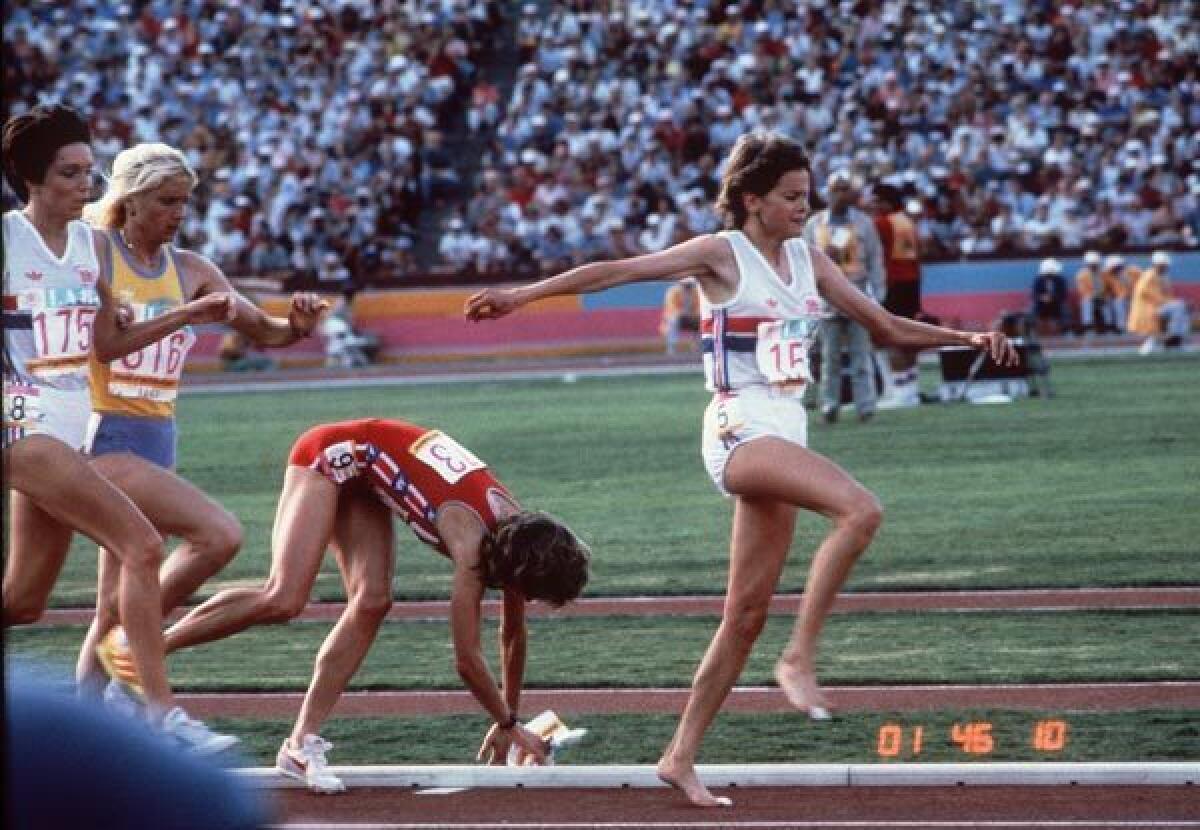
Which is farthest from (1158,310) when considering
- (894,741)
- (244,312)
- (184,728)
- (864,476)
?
(184,728)

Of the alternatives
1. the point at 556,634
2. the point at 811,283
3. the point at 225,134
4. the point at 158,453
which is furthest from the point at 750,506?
the point at 225,134

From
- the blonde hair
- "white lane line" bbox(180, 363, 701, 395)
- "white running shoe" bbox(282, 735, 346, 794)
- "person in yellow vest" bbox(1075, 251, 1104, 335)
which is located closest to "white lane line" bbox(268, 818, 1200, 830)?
"white running shoe" bbox(282, 735, 346, 794)

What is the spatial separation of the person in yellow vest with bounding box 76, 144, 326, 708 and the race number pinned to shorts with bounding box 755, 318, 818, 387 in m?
1.42

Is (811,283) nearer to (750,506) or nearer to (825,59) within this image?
(750,506)

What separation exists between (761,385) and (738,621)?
29.1 inches

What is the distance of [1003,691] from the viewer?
865 centimetres

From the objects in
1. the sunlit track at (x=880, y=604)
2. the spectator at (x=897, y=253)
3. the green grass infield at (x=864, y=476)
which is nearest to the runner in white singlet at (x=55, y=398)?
the sunlit track at (x=880, y=604)

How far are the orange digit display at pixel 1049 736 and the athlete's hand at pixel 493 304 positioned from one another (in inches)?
91.8

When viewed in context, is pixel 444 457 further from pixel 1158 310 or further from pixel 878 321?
pixel 1158 310

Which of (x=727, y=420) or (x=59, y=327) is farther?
(x=59, y=327)

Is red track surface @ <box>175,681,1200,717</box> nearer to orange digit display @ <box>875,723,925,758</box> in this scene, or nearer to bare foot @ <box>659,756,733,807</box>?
orange digit display @ <box>875,723,925,758</box>

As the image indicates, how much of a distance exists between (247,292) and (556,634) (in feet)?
90.2

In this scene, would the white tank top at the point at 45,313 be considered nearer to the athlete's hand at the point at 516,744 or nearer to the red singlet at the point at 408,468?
the red singlet at the point at 408,468

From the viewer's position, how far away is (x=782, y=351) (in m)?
6.99
